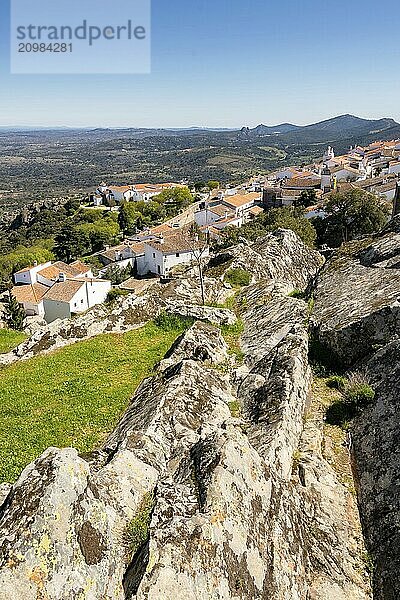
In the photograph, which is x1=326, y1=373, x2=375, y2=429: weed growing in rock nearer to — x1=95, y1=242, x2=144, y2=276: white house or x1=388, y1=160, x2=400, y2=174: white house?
x1=95, y1=242, x2=144, y2=276: white house

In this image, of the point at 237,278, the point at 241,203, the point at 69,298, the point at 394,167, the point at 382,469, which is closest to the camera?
the point at 382,469

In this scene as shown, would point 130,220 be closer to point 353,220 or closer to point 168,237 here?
point 168,237

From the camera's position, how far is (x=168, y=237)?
8156cm

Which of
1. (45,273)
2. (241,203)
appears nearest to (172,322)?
(45,273)

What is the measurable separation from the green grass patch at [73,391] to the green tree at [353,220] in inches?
1308

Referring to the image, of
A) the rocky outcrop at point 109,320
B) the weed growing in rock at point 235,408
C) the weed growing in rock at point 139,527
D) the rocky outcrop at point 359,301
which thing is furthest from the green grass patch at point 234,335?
the weed growing in rock at point 139,527

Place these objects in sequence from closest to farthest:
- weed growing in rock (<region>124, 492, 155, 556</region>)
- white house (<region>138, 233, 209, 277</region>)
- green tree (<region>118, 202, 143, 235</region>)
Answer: weed growing in rock (<region>124, 492, 155, 556</region>), white house (<region>138, 233, 209, 277</region>), green tree (<region>118, 202, 143, 235</region>)

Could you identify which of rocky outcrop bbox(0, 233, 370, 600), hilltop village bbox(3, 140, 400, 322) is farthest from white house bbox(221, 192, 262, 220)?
rocky outcrop bbox(0, 233, 370, 600)

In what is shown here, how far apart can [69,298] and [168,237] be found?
108 ft

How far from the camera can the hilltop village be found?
54875mm

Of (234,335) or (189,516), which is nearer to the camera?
(189,516)

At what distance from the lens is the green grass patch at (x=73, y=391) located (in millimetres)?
10383

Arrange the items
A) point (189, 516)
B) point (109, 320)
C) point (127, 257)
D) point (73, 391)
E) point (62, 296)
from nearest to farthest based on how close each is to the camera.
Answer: point (189, 516) < point (73, 391) < point (109, 320) < point (62, 296) < point (127, 257)

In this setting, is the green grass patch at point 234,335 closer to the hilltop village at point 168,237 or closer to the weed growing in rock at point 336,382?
the weed growing in rock at point 336,382
